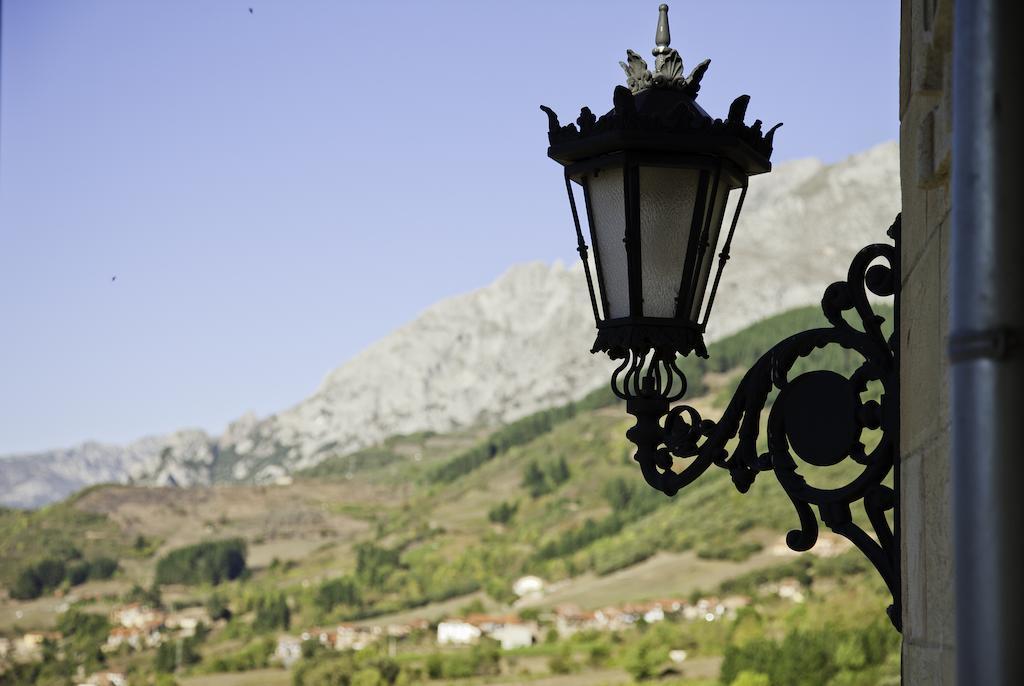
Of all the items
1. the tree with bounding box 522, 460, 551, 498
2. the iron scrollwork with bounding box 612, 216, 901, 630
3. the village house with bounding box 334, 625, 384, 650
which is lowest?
the village house with bounding box 334, 625, 384, 650

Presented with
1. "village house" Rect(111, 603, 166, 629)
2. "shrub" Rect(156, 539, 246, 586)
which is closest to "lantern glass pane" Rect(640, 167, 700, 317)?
"village house" Rect(111, 603, 166, 629)

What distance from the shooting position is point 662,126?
274 cm

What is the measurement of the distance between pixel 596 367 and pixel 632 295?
163 m

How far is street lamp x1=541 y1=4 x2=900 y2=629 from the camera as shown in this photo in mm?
2568

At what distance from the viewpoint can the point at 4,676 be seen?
7712 cm

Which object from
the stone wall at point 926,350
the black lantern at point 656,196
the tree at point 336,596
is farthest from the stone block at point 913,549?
the tree at point 336,596

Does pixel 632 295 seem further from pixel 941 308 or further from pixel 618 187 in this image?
pixel 941 308

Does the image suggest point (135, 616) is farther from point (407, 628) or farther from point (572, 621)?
point (572, 621)

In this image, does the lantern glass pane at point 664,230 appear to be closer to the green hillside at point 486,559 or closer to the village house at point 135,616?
the green hillside at point 486,559

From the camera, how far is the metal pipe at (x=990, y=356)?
1.08 m

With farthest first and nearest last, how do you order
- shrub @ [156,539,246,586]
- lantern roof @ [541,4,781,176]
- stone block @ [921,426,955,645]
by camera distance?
1. shrub @ [156,539,246,586]
2. lantern roof @ [541,4,781,176]
3. stone block @ [921,426,955,645]

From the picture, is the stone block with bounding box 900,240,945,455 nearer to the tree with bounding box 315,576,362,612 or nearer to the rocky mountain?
the tree with bounding box 315,576,362,612

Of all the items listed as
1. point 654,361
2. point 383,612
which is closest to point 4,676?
point 383,612

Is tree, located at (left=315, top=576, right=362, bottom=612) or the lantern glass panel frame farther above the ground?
the lantern glass panel frame
